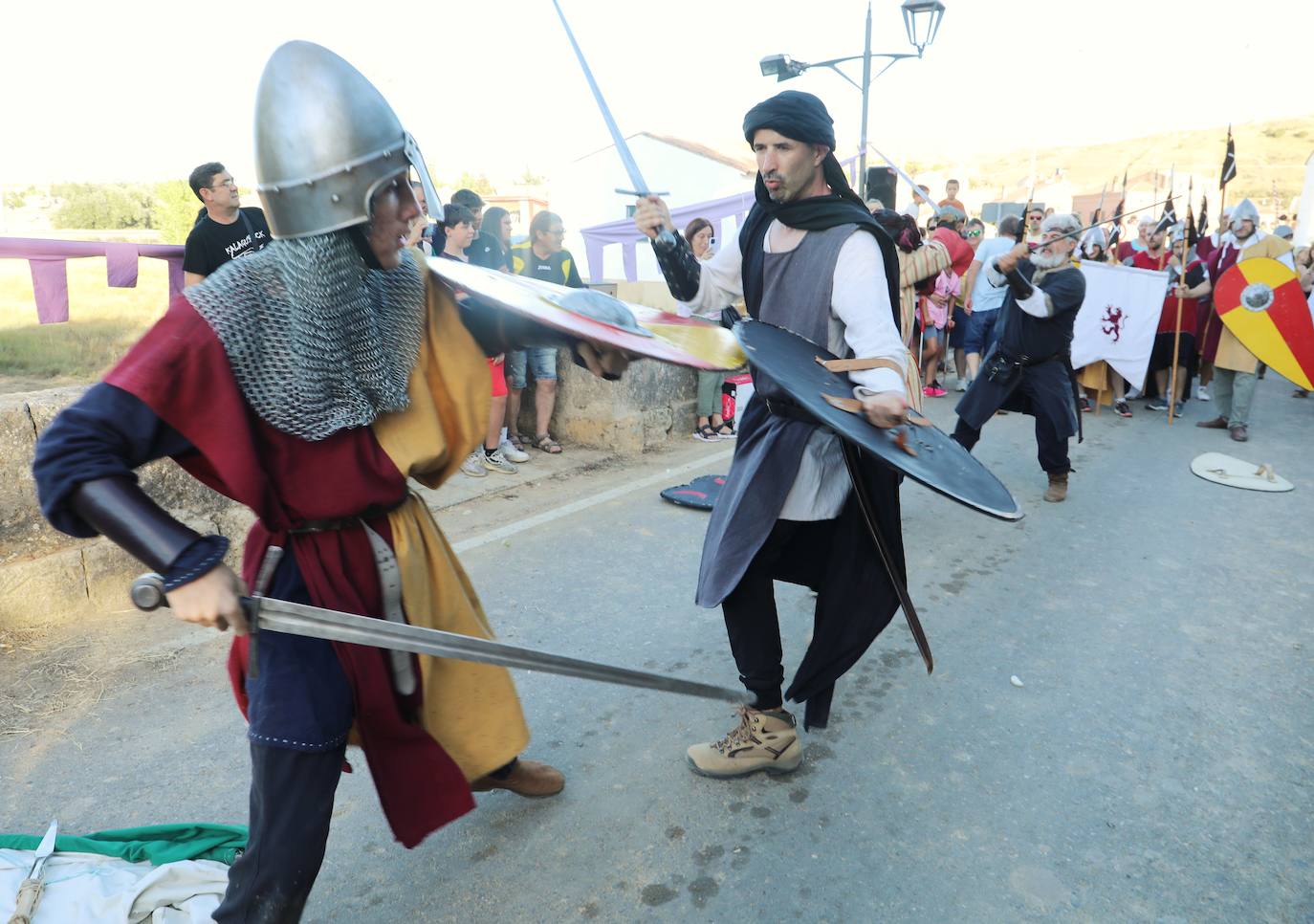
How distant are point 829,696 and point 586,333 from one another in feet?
4.50

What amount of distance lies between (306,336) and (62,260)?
4.05 m

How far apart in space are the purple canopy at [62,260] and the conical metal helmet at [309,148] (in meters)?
3.60

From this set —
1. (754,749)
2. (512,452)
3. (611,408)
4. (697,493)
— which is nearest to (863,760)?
(754,749)

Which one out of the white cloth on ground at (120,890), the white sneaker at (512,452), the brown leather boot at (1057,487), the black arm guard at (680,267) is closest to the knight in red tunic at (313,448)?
the white cloth on ground at (120,890)

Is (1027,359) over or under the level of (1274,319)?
under

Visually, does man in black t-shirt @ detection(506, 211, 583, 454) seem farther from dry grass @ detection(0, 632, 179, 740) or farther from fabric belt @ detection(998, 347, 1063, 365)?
dry grass @ detection(0, 632, 179, 740)

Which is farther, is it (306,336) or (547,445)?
(547,445)

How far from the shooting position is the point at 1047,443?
5.23 meters

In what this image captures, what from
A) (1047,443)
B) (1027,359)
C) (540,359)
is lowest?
(1047,443)

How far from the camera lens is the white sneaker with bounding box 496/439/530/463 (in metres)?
5.70

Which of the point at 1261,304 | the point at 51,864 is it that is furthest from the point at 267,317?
the point at 1261,304

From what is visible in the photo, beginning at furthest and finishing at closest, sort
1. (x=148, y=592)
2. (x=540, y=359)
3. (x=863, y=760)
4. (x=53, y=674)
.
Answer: (x=540, y=359) < (x=53, y=674) < (x=863, y=760) < (x=148, y=592)

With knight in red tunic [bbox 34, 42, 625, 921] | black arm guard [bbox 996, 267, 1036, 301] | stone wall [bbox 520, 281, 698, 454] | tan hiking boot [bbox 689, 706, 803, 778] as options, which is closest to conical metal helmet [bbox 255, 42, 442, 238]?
knight in red tunic [bbox 34, 42, 625, 921]

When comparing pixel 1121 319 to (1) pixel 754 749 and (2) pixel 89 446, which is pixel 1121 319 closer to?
(1) pixel 754 749
